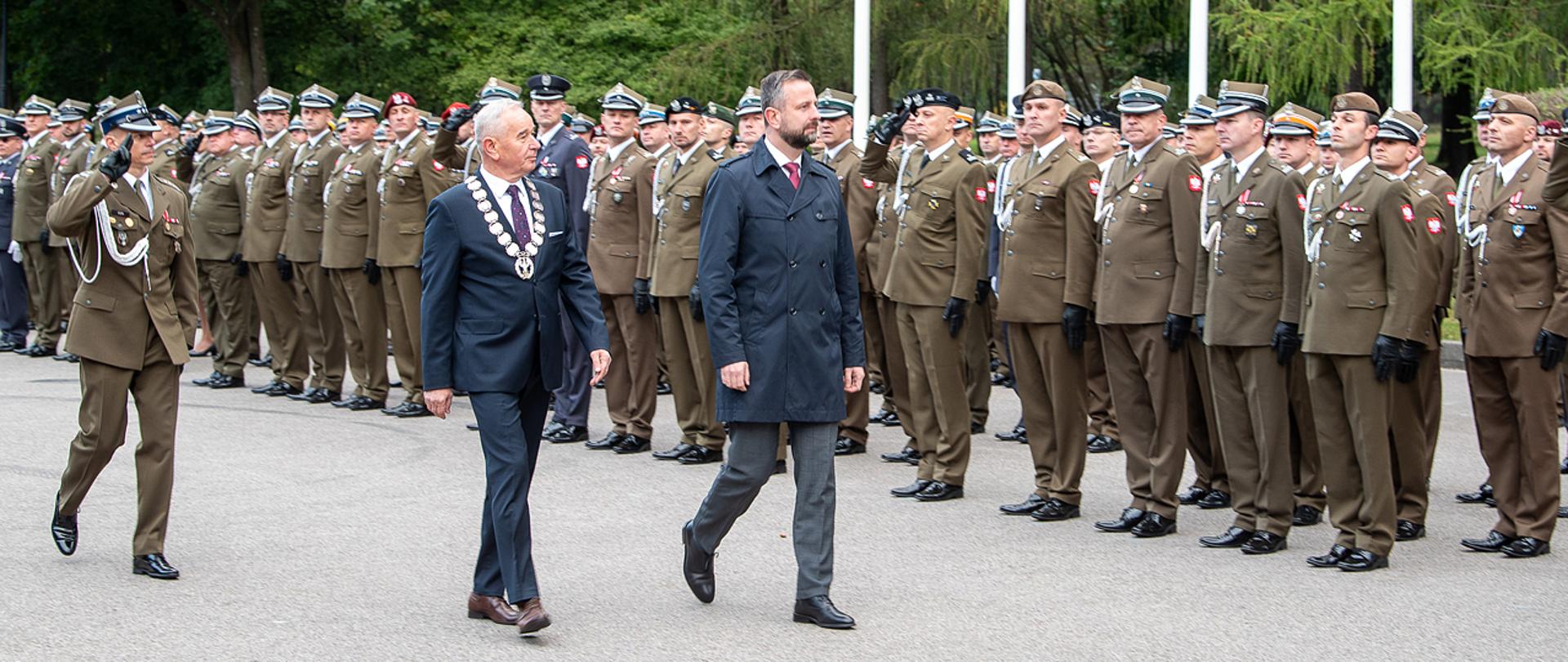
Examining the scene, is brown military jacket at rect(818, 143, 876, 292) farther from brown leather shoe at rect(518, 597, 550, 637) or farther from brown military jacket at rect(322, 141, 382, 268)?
brown leather shoe at rect(518, 597, 550, 637)

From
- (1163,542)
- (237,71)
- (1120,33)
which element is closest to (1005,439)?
(1163,542)

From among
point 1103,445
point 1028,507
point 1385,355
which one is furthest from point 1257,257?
point 1103,445

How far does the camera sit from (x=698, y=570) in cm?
695

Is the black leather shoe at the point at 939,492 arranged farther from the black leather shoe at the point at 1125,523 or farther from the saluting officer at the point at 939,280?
the black leather shoe at the point at 1125,523

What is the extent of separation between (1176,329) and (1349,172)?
42.8 inches

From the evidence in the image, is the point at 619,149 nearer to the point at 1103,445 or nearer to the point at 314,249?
the point at 314,249

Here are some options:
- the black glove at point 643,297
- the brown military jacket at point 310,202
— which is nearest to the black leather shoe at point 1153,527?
the black glove at point 643,297

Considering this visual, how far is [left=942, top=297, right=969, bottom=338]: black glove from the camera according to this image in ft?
30.6

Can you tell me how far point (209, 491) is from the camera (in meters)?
9.53

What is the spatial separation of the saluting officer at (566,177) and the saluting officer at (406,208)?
3.34 ft

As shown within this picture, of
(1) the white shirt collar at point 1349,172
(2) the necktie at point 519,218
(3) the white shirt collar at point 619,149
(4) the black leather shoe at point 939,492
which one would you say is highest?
(3) the white shirt collar at point 619,149

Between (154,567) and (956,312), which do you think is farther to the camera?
(956,312)

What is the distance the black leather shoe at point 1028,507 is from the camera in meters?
8.95

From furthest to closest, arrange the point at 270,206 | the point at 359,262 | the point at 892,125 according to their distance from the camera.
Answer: the point at 270,206 < the point at 359,262 < the point at 892,125
